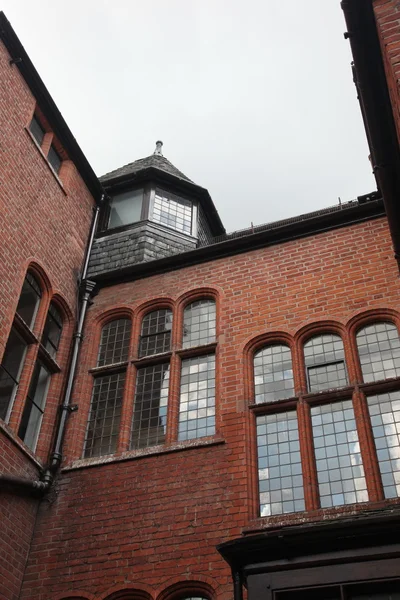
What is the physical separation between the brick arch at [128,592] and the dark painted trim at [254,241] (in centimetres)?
616

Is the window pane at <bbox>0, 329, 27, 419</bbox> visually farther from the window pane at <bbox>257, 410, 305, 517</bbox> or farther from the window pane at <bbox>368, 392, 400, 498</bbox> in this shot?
the window pane at <bbox>368, 392, 400, 498</bbox>

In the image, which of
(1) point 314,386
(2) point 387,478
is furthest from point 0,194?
(2) point 387,478

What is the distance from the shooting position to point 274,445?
427 inches

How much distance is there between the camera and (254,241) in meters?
13.7

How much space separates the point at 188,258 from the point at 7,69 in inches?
190

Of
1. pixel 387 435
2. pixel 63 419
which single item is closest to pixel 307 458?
pixel 387 435

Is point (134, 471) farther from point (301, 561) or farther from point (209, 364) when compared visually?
point (301, 561)

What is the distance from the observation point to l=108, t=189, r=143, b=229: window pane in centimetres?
1644

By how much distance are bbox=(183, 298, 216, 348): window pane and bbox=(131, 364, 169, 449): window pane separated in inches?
27.1

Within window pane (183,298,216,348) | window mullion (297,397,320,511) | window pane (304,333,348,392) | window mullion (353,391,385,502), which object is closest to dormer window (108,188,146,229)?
window pane (183,298,216,348)

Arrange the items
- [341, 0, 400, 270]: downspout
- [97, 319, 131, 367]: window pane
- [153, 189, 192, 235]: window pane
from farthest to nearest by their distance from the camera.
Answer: [153, 189, 192, 235]: window pane → [97, 319, 131, 367]: window pane → [341, 0, 400, 270]: downspout

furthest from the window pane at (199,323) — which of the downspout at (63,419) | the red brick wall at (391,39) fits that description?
the red brick wall at (391,39)

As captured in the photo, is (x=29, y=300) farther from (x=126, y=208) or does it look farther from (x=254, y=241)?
(x=126, y=208)

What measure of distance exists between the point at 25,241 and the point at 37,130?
3156 mm
